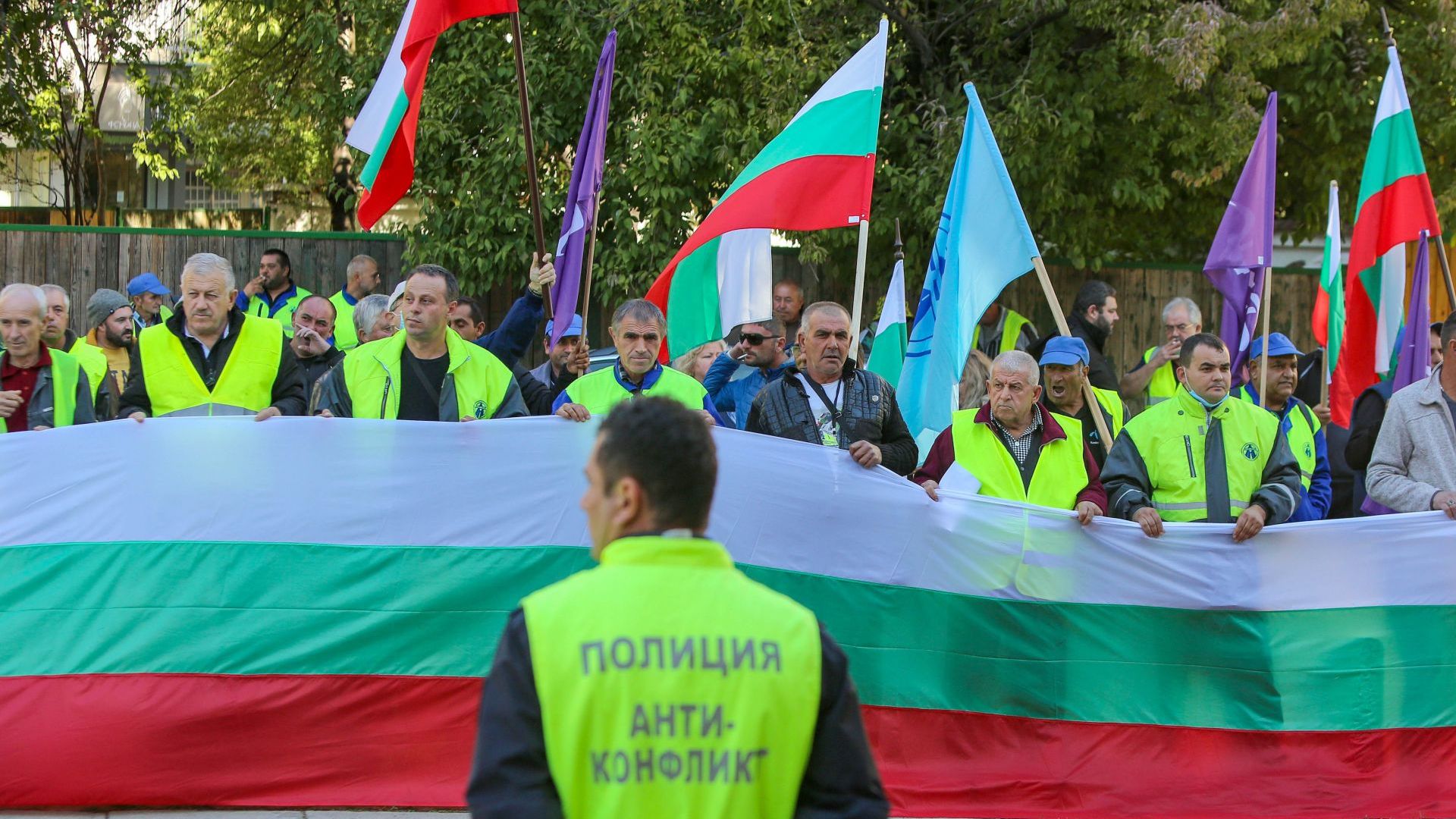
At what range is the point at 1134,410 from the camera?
11.8m

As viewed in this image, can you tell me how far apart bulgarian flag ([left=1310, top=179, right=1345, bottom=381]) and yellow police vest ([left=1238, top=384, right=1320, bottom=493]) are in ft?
10.0

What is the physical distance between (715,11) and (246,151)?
1068cm

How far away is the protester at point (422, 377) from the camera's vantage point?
6.63 meters

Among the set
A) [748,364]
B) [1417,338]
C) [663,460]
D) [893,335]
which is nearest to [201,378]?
[748,364]

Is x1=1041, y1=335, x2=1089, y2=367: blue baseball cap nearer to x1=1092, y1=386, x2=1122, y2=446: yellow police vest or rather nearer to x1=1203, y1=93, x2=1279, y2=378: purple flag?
x1=1092, y1=386, x2=1122, y2=446: yellow police vest

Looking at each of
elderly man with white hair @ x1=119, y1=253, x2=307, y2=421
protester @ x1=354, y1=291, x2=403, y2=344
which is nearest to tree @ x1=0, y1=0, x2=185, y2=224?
protester @ x1=354, y1=291, x2=403, y2=344

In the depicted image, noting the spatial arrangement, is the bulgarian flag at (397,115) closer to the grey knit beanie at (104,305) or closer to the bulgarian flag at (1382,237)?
the grey knit beanie at (104,305)

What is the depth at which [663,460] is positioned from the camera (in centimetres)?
281

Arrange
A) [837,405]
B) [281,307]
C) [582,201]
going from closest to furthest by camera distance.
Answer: [837,405], [582,201], [281,307]

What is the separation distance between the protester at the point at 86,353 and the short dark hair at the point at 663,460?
4.86 meters

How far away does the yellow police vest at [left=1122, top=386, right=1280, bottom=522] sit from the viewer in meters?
6.59

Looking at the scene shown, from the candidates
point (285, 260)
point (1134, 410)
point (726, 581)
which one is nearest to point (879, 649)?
point (726, 581)

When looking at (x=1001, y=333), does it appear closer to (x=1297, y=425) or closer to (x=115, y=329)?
(x=1297, y=425)

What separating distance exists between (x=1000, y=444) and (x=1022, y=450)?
0.32 feet
